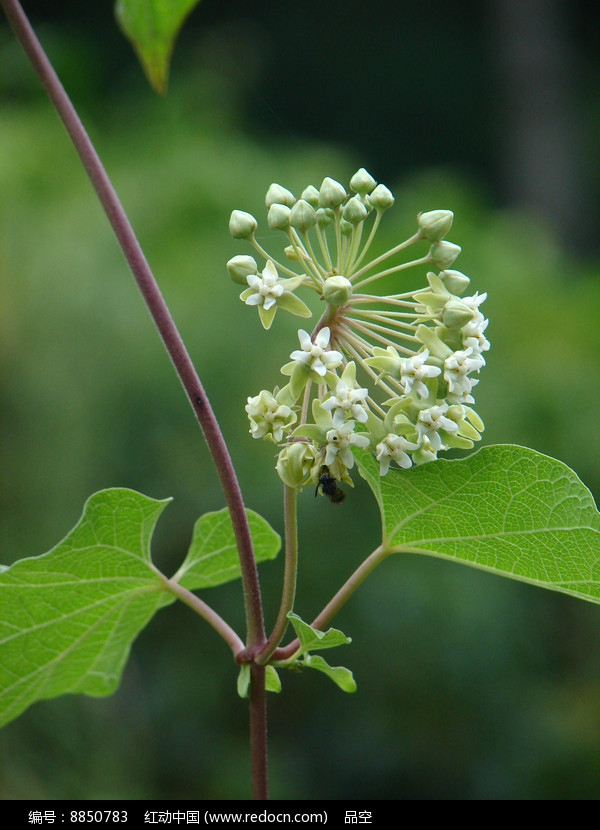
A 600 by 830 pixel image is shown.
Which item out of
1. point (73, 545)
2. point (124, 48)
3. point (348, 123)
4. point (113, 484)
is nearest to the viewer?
point (73, 545)

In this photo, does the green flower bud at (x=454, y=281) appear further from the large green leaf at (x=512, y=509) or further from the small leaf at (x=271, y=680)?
the small leaf at (x=271, y=680)

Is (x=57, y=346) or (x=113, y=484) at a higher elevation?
(x=57, y=346)

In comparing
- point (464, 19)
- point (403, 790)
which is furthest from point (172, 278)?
point (464, 19)

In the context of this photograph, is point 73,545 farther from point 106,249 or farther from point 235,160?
point 235,160

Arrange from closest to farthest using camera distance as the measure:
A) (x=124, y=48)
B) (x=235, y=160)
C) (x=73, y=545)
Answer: (x=73, y=545) → (x=235, y=160) → (x=124, y=48)

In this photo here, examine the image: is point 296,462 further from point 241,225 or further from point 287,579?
point 241,225

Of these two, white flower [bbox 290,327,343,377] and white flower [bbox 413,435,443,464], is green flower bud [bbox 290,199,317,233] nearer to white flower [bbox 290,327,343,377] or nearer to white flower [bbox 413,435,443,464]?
white flower [bbox 290,327,343,377]
